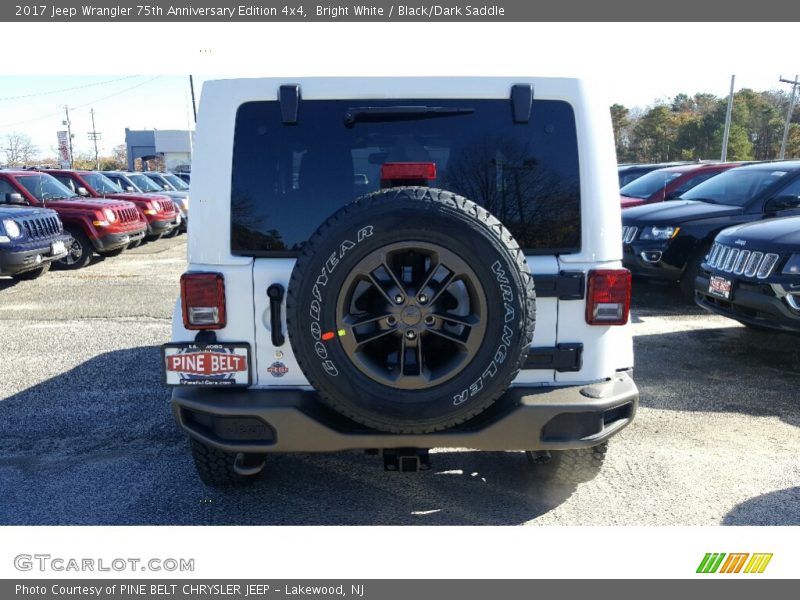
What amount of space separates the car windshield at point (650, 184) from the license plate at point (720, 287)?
15.0ft

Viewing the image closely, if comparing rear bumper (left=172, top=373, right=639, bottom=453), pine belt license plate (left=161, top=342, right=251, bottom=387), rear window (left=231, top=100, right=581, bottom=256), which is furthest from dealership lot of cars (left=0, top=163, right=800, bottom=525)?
rear window (left=231, top=100, right=581, bottom=256)

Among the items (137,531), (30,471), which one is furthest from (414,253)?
(30,471)

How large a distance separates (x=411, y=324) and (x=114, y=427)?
105 inches

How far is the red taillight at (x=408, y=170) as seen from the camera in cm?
260

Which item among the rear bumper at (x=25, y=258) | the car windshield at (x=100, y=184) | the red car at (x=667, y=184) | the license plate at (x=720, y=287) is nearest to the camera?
the license plate at (x=720, y=287)

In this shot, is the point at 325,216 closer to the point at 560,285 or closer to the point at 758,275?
the point at 560,285

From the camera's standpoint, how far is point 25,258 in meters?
8.38

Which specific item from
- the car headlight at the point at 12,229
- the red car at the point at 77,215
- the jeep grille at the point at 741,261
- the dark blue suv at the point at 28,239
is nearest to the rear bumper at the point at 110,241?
the red car at the point at 77,215

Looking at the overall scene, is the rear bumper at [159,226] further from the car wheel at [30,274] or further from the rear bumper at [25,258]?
the rear bumper at [25,258]

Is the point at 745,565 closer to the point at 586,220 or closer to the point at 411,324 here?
the point at 586,220

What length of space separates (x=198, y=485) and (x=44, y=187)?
9.49 meters

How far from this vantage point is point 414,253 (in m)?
2.51

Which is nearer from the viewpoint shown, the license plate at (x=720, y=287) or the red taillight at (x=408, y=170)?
the red taillight at (x=408, y=170)

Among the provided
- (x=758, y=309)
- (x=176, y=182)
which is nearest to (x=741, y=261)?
(x=758, y=309)
